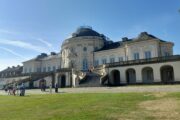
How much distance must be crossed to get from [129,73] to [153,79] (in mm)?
5342

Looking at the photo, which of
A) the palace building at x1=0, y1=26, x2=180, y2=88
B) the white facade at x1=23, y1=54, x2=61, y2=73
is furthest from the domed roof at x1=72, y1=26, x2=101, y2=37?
the white facade at x1=23, y1=54, x2=61, y2=73

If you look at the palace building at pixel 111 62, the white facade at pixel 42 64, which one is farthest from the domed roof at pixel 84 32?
the white facade at pixel 42 64

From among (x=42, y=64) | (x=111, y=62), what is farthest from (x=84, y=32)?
(x=42, y=64)

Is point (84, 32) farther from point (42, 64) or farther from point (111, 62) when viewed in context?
point (42, 64)

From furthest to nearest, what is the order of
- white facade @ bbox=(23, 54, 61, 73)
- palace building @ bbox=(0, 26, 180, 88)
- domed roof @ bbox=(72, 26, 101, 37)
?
white facade @ bbox=(23, 54, 61, 73)
domed roof @ bbox=(72, 26, 101, 37)
palace building @ bbox=(0, 26, 180, 88)

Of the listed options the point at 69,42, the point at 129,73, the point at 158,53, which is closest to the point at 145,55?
the point at 158,53

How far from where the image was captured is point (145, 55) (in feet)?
156

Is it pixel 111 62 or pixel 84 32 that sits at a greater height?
pixel 84 32

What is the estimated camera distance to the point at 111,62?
53.7 m

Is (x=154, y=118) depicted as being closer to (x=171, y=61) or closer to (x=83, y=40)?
(x=171, y=61)

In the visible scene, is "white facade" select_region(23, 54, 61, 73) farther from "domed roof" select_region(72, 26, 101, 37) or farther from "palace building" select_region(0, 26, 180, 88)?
"domed roof" select_region(72, 26, 101, 37)

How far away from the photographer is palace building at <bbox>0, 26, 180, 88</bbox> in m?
39.9

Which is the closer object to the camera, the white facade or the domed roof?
the domed roof

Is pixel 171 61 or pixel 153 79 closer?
pixel 171 61
